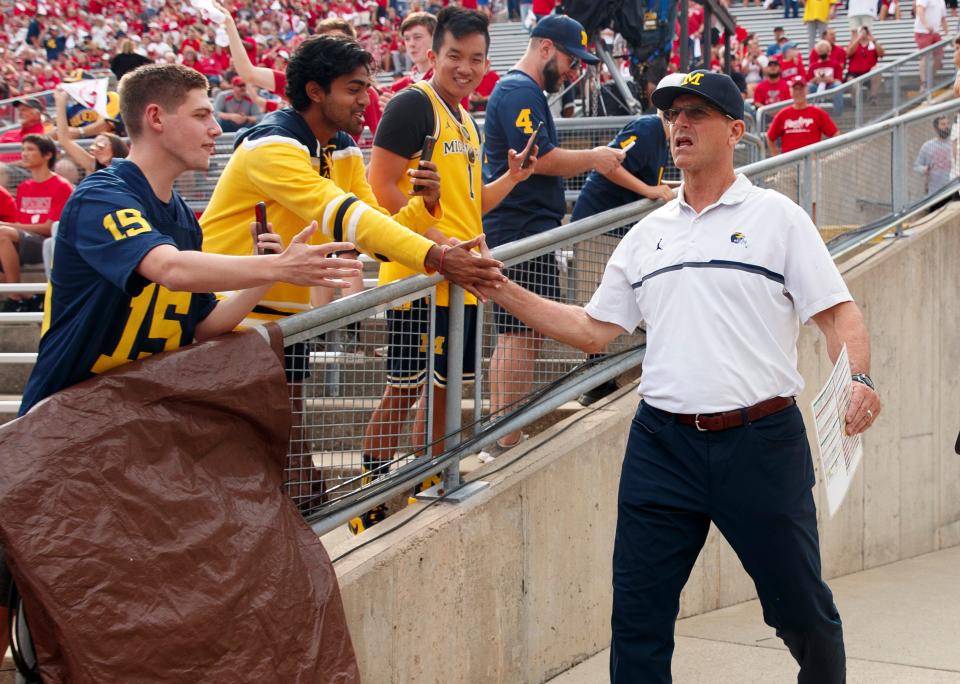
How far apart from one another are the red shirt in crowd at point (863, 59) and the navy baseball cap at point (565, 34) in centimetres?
1309

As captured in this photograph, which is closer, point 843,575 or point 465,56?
point 465,56

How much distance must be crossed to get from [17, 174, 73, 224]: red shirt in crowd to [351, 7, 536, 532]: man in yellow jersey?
18.2ft

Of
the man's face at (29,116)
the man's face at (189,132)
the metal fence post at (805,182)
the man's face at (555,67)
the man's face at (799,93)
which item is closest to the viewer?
the man's face at (189,132)

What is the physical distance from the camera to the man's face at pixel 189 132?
3332 mm

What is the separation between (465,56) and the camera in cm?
473

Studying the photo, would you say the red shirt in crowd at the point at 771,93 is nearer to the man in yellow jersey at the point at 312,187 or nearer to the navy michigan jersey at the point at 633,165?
the navy michigan jersey at the point at 633,165

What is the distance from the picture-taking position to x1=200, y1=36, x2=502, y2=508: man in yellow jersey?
377 centimetres

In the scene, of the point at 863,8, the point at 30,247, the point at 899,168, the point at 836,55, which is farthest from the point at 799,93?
the point at 863,8

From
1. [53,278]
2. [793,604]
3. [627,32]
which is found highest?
[627,32]

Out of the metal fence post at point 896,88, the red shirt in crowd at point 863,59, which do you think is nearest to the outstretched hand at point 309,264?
the metal fence post at point 896,88

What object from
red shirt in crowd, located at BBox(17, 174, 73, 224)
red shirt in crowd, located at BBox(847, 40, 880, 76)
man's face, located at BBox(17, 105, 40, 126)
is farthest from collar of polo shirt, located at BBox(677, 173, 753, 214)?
red shirt in crowd, located at BBox(847, 40, 880, 76)

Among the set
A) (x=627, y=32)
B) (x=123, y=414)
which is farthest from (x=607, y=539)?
(x=627, y=32)

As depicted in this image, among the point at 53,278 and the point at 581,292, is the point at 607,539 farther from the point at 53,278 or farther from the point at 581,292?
the point at 53,278

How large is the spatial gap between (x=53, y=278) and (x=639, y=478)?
1.84 m
